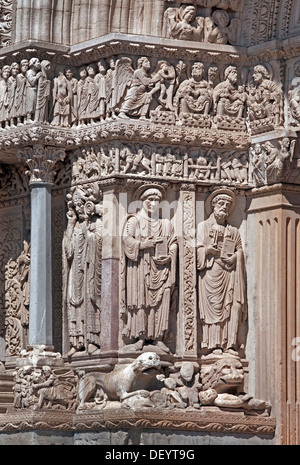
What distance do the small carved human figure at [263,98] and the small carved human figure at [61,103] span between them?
2021 millimetres

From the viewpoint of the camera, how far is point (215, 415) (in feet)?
78.3

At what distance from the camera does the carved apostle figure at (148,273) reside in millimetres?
24109

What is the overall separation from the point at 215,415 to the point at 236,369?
2.21 feet

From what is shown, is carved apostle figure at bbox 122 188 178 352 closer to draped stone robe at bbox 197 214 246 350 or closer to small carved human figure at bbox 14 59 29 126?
draped stone robe at bbox 197 214 246 350

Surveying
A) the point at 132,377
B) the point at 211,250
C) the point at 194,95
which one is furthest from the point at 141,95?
the point at 132,377

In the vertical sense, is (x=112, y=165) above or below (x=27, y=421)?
above

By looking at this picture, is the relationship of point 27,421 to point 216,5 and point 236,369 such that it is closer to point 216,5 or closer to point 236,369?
point 236,369

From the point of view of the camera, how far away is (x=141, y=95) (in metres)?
24.4

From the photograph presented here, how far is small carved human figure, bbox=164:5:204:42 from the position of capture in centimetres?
2458

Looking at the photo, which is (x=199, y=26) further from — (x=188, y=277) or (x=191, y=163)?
(x=188, y=277)

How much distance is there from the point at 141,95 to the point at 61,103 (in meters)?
0.97

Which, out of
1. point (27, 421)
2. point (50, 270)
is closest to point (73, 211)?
point (50, 270)

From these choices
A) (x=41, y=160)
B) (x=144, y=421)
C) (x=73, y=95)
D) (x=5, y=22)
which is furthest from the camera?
(x=5, y=22)

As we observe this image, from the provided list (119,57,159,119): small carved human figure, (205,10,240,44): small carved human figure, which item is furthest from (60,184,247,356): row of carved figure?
(205,10,240,44): small carved human figure
